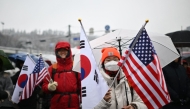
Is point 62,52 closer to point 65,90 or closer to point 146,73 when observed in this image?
point 65,90

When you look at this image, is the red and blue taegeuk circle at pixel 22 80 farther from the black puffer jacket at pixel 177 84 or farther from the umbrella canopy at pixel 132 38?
the black puffer jacket at pixel 177 84

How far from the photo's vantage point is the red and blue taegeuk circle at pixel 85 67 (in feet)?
10.2

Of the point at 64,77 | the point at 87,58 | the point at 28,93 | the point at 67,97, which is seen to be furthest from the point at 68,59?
the point at 87,58

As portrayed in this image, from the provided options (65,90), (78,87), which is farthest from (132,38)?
(65,90)

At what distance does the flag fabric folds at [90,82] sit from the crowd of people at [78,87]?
0.80ft

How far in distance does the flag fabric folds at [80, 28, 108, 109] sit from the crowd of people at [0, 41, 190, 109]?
24 cm

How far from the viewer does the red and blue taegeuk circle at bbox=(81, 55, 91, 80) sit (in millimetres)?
3094

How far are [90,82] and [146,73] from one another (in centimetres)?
82

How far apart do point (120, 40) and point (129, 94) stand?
2.01 m

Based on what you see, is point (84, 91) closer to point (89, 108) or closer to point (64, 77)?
point (89, 108)

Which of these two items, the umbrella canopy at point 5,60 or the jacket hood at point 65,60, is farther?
the umbrella canopy at point 5,60

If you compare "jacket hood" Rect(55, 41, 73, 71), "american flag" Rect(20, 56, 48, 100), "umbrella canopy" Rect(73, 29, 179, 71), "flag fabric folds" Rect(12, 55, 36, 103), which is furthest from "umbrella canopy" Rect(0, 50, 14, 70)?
"umbrella canopy" Rect(73, 29, 179, 71)

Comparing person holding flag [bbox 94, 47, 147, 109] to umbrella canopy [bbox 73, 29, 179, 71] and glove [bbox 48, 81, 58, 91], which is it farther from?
umbrella canopy [bbox 73, 29, 179, 71]

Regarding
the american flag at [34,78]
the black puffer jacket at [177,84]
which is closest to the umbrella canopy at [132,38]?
the black puffer jacket at [177,84]
